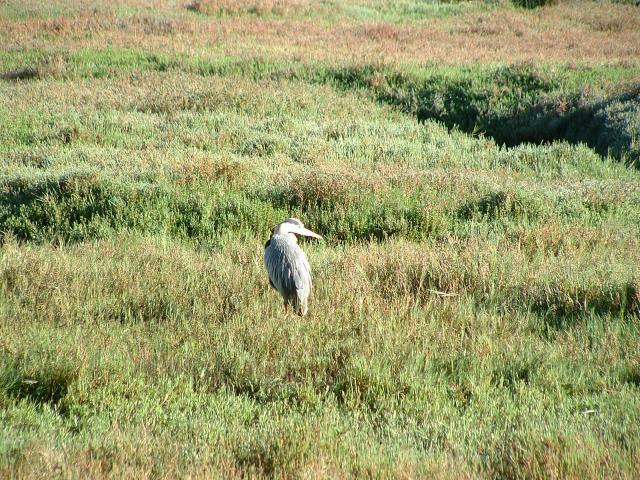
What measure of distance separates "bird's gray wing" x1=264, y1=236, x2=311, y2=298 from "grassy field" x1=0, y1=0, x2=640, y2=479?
11.9 inches

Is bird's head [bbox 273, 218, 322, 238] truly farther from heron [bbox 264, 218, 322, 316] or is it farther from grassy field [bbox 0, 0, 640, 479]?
grassy field [bbox 0, 0, 640, 479]

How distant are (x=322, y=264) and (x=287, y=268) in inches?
63.6

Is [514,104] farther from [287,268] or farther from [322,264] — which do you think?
[287,268]

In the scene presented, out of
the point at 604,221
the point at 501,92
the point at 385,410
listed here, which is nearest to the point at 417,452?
the point at 385,410

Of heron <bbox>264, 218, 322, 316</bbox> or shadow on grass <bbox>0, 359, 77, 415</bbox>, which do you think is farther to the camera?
heron <bbox>264, 218, 322, 316</bbox>

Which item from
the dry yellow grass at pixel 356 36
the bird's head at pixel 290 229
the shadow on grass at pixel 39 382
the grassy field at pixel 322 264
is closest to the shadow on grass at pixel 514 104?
the grassy field at pixel 322 264

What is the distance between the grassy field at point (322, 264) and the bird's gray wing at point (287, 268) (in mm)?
302

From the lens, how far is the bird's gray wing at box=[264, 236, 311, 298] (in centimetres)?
624

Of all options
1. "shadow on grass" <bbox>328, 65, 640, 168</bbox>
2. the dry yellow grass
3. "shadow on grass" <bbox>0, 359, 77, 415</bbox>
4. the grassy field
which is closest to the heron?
the grassy field

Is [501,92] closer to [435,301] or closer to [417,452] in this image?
[435,301]

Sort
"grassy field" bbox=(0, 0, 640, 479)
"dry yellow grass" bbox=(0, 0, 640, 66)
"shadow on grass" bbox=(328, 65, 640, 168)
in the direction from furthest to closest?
"dry yellow grass" bbox=(0, 0, 640, 66) → "shadow on grass" bbox=(328, 65, 640, 168) → "grassy field" bbox=(0, 0, 640, 479)

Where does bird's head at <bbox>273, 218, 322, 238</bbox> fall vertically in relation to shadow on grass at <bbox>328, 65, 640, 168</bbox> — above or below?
above

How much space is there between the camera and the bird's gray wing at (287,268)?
20.5ft

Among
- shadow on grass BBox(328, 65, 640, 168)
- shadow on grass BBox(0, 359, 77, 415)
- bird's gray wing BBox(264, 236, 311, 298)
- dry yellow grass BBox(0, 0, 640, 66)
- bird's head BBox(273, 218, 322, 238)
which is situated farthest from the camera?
dry yellow grass BBox(0, 0, 640, 66)
